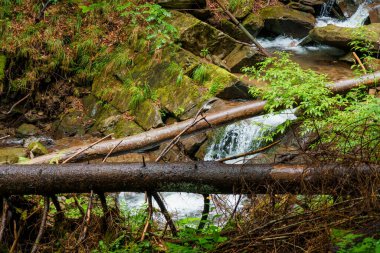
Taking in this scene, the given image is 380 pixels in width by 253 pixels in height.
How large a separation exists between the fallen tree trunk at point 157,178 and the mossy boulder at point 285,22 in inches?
404

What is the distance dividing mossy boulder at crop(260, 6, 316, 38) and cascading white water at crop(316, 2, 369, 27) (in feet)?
1.73

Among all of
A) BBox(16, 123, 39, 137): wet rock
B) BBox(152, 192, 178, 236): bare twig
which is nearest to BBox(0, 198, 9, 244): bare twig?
BBox(152, 192, 178, 236): bare twig

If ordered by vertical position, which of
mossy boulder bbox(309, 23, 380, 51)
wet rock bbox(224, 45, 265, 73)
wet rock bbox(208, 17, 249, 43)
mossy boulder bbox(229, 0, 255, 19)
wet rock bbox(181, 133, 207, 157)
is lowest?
wet rock bbox(181, 133, 207, 157)

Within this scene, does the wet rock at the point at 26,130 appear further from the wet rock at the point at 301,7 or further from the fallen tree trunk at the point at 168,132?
the wet rock at the point at 301,7

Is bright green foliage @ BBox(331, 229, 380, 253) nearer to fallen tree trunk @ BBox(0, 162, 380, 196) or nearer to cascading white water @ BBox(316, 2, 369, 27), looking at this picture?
fallen tree trunk @ BBox(0, 162, 380, 196)

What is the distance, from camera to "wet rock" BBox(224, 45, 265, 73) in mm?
10047

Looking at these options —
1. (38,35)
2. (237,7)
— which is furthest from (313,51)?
(38,35)

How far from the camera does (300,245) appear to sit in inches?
119

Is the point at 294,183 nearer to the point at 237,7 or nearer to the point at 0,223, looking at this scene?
the point at 0,223

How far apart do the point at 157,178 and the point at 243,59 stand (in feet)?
23.4

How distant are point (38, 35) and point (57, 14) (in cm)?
104

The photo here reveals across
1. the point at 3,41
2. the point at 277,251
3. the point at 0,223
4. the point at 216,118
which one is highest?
the point at 3,41

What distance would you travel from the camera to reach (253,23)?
481 inches

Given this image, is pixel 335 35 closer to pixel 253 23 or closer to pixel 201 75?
pixel 253 23
